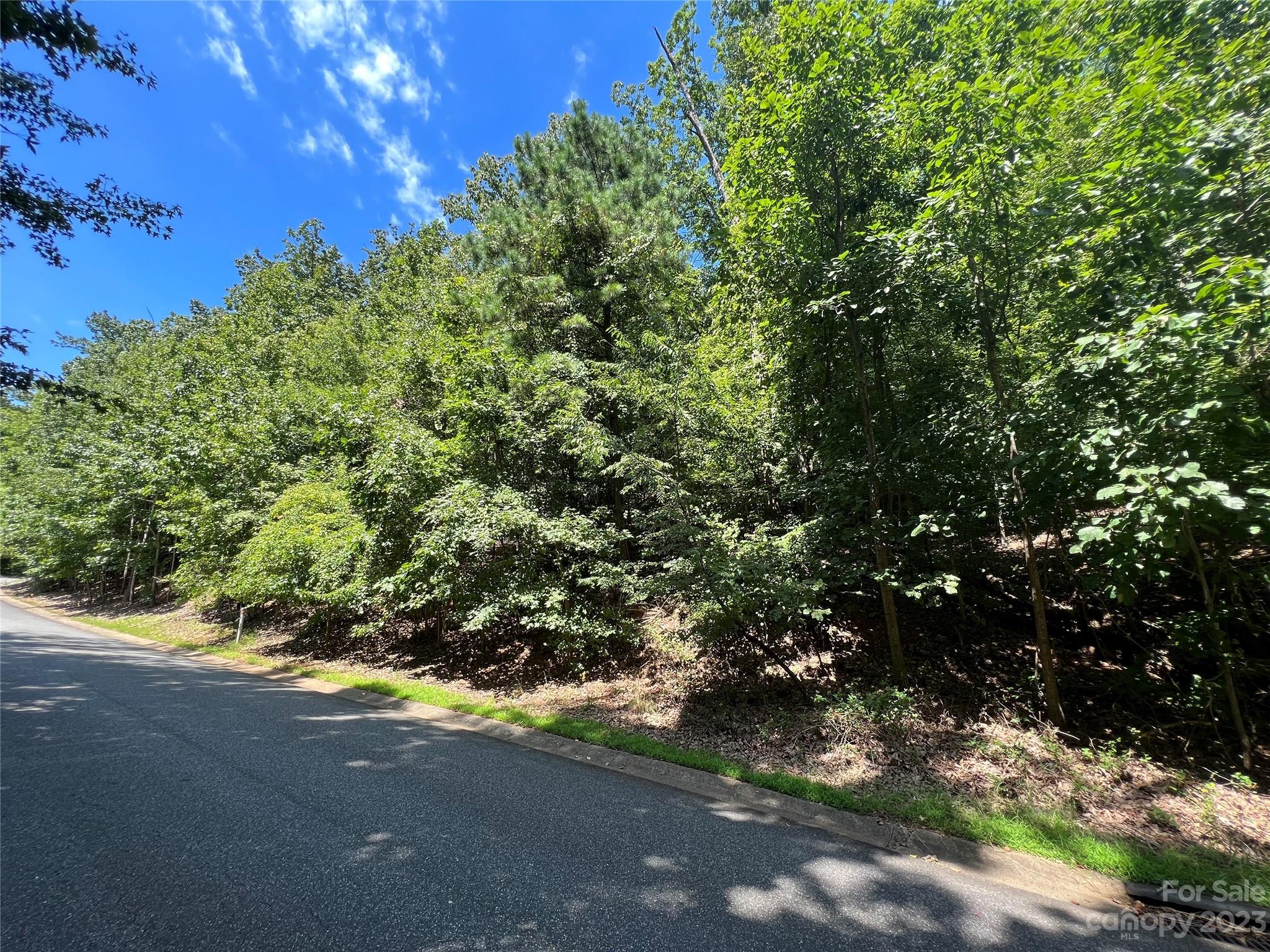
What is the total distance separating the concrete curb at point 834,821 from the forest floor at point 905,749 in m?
0.47

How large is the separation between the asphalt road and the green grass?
513 mm

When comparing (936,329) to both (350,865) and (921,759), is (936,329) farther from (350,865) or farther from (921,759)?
(350,865)

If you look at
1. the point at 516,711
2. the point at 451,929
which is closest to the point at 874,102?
the point at 451,929

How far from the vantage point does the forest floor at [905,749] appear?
3570 millimetres

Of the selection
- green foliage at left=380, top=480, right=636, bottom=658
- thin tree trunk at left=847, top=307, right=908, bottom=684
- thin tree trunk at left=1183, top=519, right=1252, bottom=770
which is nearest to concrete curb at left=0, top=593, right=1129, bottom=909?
green foliage at left=380, top=480, right=636, bottom=658

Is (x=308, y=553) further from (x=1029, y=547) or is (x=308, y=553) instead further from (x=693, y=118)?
(x=693, y=118)

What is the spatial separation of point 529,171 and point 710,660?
9.60 m

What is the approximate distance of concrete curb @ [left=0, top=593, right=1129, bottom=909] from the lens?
2.84 metres

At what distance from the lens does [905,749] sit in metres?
4.66

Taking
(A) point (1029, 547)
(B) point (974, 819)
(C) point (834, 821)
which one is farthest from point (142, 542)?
(A) point (1029, 547)

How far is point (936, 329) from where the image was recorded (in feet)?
20.6

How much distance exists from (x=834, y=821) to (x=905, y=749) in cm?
158

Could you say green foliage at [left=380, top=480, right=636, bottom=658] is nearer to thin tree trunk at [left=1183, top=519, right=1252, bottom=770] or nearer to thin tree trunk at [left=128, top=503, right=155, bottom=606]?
thin tree trunk at [left=1183, top=519, right=1252, bottom=770]

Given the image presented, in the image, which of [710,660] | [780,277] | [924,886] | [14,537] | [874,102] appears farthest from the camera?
[14,537]
